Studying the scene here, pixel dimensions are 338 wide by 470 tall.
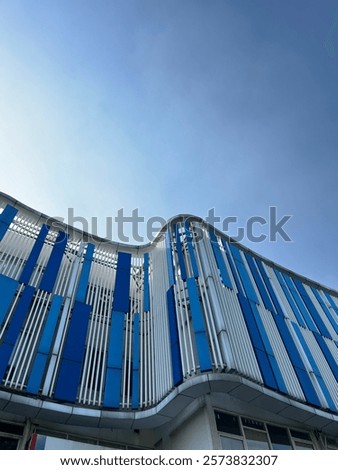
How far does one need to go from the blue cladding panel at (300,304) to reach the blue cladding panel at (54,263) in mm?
14638

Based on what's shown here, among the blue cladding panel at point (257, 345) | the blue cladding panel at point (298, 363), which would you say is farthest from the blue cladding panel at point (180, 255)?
the blue cladding panel at point (298, 363)

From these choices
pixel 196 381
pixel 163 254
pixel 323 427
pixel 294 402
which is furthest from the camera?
pixel 163 254

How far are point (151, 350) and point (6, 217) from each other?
10208 millimetres

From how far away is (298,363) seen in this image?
16781 mm

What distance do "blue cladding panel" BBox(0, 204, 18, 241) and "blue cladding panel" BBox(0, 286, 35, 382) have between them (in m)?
3.67

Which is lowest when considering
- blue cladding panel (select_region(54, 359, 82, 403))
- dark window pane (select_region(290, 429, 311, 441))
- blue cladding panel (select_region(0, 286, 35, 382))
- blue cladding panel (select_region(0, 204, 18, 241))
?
dark window pane (select_region(290, 429, 311, 441))

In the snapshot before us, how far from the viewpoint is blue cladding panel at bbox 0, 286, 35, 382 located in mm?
12993

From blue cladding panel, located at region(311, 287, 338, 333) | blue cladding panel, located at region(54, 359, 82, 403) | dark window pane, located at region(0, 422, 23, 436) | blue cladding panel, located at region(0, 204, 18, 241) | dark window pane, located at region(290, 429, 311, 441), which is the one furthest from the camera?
blue cladding panel, located at region(311, 287, 338, 333)

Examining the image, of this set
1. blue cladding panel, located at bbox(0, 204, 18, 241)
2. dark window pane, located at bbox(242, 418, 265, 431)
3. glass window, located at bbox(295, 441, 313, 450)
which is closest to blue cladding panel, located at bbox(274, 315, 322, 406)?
glass window, located at bbox(295, 441, 313, 450)

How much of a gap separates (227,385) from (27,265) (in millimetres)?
10567

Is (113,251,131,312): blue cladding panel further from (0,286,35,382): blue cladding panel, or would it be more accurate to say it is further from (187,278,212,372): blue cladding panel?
(0,286,35,382): blue cladding panel
